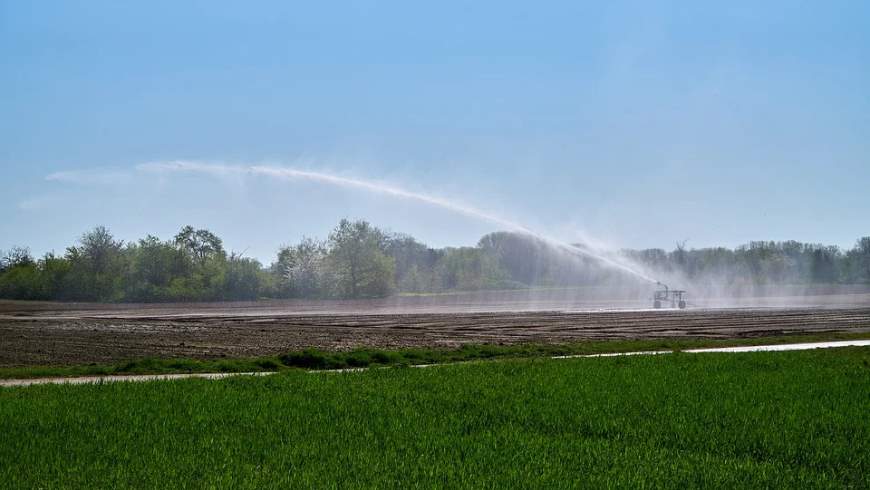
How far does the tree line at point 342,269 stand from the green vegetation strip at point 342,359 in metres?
58.1

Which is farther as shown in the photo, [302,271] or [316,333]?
[302,271]

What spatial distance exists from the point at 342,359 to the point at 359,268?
99.3 m

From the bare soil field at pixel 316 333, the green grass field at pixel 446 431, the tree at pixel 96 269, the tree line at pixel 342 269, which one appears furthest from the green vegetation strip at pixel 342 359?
the tree at pixel 96 269

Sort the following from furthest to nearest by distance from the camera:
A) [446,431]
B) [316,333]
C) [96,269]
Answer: [96,269], [316,333], [446,431]

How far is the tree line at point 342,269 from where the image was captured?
112 metres

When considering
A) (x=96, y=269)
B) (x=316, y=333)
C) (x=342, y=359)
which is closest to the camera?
(x=342, y=359)

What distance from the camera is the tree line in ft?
367

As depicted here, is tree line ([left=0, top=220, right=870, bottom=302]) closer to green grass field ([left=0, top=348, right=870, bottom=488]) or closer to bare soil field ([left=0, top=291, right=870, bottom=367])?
bare soil field ([left=0, top=291, right=870, bottom=367])

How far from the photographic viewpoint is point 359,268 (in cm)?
12669

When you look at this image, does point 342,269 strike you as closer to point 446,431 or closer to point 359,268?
point 359,268

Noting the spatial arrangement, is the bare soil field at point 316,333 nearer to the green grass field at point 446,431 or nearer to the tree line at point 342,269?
the green grass field at point 446,431

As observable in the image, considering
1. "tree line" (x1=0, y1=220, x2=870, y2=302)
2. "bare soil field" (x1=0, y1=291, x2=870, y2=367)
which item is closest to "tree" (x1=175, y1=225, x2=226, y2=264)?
"tree line" (x1=0, y1=220, x2=870, y2=302)

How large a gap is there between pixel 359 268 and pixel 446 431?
371 feet

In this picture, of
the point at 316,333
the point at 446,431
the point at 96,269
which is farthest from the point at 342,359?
the point at 96,269
